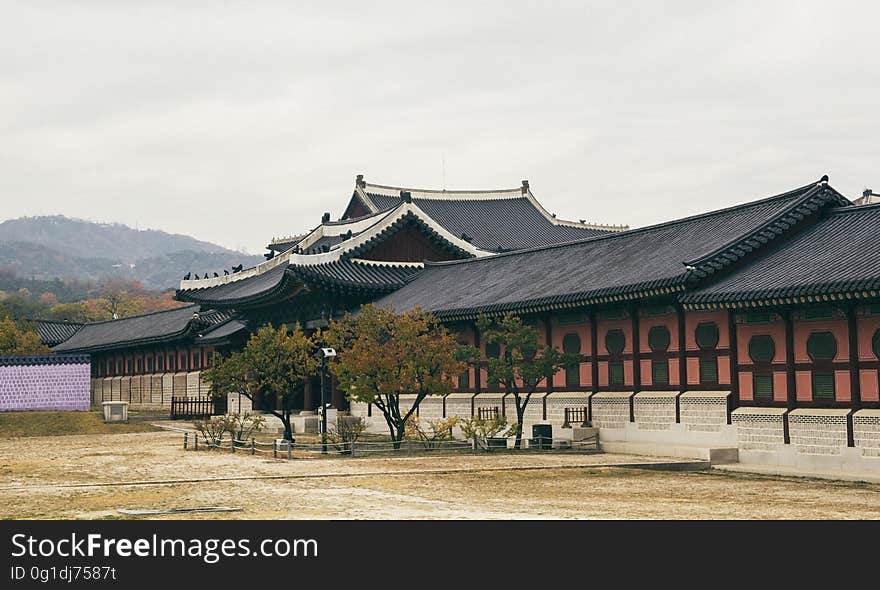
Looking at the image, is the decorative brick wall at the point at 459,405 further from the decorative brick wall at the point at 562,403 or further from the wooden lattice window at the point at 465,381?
the decorative brick wall at the point at 562,403

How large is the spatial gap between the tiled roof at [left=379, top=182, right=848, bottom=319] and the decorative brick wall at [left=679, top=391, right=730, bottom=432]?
3119 millimetres

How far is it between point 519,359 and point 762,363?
8.05 meters

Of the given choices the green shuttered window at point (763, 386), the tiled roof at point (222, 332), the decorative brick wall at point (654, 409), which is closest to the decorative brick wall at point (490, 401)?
the decorative brick wall at point (654, 409)

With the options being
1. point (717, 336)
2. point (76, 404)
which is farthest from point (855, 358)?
point (76, 404)

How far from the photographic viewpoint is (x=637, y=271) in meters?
34.4

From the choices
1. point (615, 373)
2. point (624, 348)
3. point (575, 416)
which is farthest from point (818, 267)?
point (575, 416)

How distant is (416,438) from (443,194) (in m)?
41.3

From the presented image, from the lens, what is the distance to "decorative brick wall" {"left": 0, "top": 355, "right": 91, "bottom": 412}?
170 ft

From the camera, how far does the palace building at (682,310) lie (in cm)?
2702

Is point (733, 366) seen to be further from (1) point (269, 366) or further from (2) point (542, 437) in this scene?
(1) point (269, 366)

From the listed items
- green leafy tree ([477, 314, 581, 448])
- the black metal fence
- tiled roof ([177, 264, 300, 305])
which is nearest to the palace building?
tiled roof ([177, 264, 300, 305])

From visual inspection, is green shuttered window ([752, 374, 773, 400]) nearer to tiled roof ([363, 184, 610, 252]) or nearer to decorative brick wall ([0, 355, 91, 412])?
decorative brick wall ([0, 355, 91, 412])
